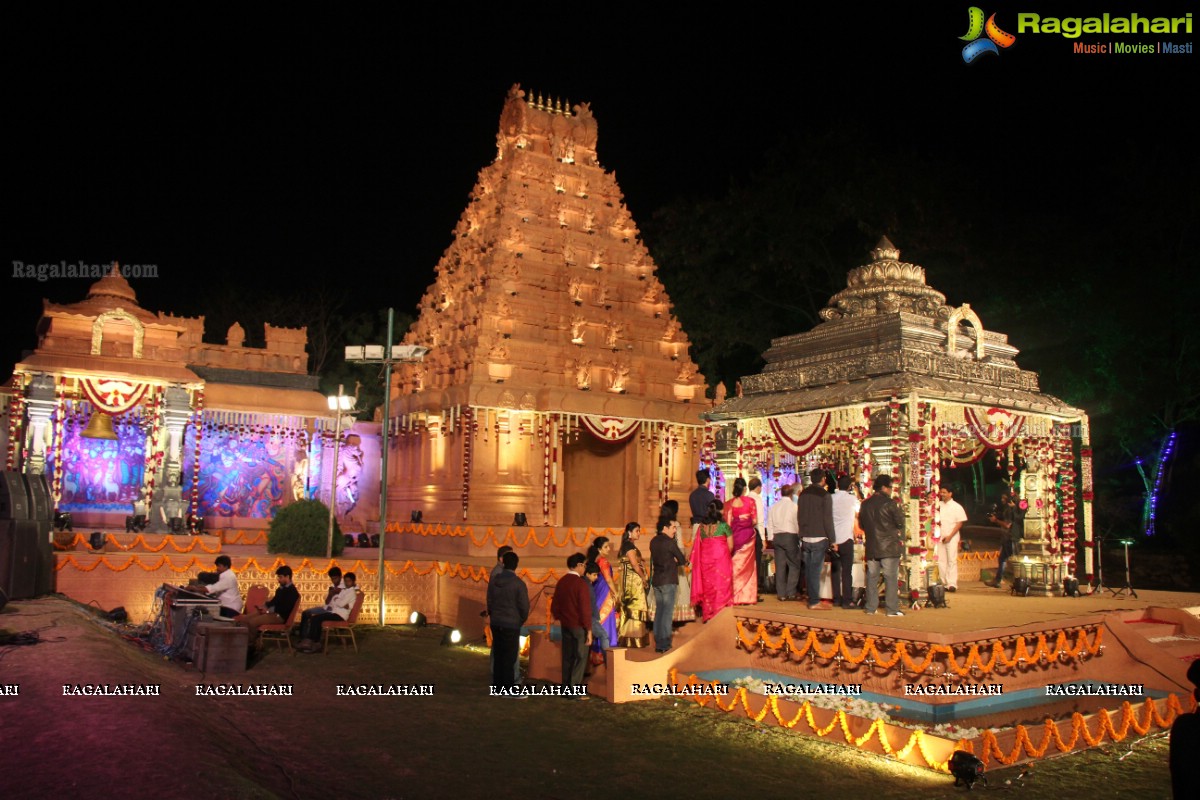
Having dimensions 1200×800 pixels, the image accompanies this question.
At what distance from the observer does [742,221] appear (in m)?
34.6

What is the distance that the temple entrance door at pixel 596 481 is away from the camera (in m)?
27.5

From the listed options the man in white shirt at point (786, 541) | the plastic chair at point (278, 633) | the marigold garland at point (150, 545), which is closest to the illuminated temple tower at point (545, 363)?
the marigold garland at point (150, 545)

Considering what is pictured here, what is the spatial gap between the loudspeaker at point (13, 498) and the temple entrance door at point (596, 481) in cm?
1546

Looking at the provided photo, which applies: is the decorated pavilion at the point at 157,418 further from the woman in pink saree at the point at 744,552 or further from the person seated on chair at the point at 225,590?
the woman in pink saree at the point at 744,552

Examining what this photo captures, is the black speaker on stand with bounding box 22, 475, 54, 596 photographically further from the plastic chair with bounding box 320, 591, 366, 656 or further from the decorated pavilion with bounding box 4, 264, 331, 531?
the decorated pavilion with bounding box 4, 264, 331, 531

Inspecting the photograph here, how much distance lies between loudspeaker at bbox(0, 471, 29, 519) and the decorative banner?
29.6 feet

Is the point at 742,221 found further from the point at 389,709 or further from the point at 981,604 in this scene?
the point at 389,709

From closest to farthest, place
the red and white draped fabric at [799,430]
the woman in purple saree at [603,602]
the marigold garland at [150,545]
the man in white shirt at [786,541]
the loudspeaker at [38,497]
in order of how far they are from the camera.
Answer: the woman in purple saree at [603,602], the man in white shirt at [786,541], the loudspeaker at [38,497], the red and white draped fabric at [799,430], the marigold garland at [150,545]

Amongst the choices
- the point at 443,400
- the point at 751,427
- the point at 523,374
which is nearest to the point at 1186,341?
the point at 751,427

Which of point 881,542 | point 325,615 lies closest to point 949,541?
point 881,542

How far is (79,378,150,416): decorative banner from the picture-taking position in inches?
883

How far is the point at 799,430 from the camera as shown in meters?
14.9

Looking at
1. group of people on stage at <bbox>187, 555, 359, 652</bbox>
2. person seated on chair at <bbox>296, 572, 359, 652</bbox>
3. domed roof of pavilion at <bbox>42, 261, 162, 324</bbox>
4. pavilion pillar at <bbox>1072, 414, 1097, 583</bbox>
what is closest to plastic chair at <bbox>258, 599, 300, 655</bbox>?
group of people on stage at <bbox>187, 555, 359, 652</bbox>

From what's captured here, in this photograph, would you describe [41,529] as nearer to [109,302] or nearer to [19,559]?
[19,559]
